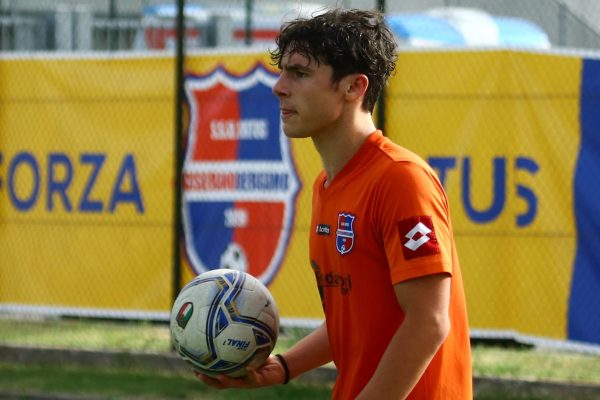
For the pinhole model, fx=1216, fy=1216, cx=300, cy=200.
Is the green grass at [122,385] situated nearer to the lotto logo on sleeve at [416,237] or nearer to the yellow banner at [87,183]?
the yellow banner at [87,183]

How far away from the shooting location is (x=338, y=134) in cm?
350

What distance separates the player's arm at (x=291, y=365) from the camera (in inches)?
152

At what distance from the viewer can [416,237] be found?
312cm

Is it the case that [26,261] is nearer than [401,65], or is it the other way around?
[401,65]

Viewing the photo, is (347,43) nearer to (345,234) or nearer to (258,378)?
(345,234)

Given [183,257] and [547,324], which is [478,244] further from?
[183,257]

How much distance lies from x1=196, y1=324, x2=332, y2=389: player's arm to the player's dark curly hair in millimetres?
809

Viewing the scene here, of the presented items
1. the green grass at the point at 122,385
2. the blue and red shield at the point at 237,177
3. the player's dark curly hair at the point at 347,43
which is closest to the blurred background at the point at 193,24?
the blue and red shield at the point at 237,177

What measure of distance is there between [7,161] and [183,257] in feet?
5.94

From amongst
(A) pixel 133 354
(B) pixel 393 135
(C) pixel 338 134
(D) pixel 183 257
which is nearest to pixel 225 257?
(D) pixel 183 257

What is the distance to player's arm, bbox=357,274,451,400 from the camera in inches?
122

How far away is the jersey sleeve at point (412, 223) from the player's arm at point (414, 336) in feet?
0.13

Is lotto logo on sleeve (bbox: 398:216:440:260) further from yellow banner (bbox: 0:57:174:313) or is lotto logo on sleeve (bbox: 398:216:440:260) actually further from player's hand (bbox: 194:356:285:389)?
yellow banner (bbox: 0:57:174:313)

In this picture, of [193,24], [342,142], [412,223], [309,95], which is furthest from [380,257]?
[193,24]
